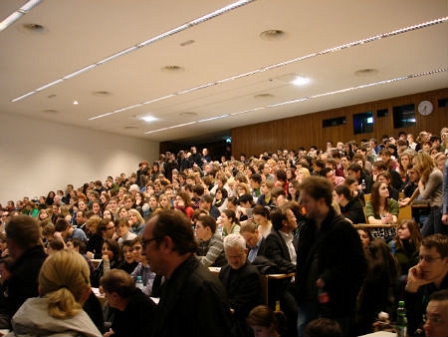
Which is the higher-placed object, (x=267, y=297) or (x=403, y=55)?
(x=403, y=55)

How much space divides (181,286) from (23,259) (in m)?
1.44

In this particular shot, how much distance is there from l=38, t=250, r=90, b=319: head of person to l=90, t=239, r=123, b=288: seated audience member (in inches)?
117

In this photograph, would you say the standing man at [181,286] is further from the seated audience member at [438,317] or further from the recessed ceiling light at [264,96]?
the recessed ceiling light at [264,96]

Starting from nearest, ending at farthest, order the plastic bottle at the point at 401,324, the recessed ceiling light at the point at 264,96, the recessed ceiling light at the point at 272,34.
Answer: the plastic bottle at the point at 401,324 < the recessed ceiling light at the point at 272,34 < the recessed ceiling light at the point at 264,96

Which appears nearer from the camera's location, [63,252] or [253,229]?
[63,252]

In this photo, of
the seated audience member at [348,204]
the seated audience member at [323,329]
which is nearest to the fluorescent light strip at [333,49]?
the seated audience member at [348,204]

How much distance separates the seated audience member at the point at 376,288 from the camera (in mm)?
3303

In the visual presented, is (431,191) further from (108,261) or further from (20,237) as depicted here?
(20,237)

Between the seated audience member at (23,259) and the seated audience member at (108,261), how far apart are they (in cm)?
243

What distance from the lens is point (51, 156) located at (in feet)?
50.3

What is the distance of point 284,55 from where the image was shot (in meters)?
8.91

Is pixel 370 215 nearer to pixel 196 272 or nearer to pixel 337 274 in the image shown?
pixel 337 274

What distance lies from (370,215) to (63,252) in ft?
14.2

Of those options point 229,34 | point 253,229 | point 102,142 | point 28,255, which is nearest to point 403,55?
point 229,34
